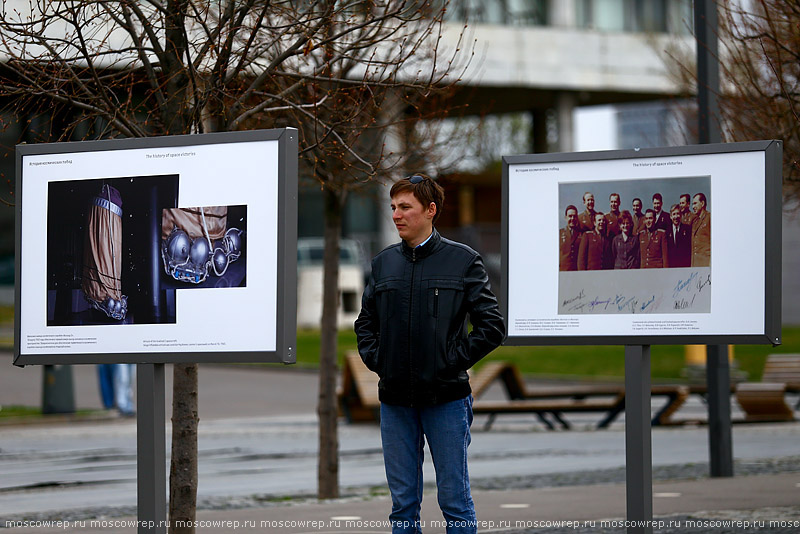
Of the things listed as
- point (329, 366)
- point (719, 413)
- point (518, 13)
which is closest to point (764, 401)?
point (719, 413)

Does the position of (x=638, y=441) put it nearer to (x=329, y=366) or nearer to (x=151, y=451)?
(x=151, y=451)

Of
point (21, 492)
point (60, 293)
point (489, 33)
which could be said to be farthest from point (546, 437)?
point (489, 33)

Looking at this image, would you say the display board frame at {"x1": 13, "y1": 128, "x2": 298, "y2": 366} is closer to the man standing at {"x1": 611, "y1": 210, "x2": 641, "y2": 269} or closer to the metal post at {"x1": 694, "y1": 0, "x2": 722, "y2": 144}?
the man standing at {"x1": 611, "y1": 210, "x2": 641, "y2": 269}

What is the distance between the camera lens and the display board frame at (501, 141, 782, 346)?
21.9 feet

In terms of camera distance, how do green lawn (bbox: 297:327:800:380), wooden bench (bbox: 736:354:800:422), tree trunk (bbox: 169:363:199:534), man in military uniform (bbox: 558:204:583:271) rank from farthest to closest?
green lawn (bbox: 297:327:800:380), wooden bench (bbox: 736:354:800:422), tree trunk (bbox: 169:363:199:534), man in military uniform (bbox: 558:204:583:271)

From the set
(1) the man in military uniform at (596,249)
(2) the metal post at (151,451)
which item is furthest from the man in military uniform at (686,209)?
(2) the metal post at (151,451)

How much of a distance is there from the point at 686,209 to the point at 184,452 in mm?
3177

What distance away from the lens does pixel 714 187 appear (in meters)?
6.80

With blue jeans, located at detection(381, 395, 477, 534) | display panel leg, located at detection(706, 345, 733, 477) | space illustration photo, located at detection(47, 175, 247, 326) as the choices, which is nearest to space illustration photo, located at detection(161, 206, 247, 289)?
space illustration photo, located at detection(47, 175, 247, 326)

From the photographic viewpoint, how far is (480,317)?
6309mm

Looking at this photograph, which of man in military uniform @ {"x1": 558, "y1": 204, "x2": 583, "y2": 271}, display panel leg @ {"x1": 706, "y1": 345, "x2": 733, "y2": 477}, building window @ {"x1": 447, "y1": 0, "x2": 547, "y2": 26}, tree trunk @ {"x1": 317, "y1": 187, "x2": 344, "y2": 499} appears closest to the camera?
man in military uniform @ {"x1": 558, "y1": 204, "x2": 583, "y2": 271}

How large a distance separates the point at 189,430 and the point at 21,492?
16.8ft

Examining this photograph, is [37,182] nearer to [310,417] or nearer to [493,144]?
[310,417]

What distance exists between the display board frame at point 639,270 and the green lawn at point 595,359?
2116 centimetres
